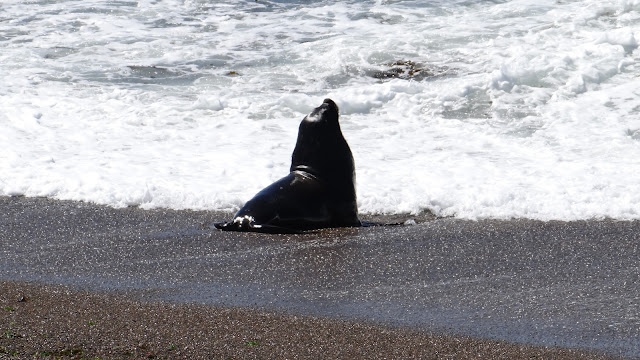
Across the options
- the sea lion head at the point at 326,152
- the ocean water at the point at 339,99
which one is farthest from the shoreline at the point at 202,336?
the ocean water at the point at 339,99

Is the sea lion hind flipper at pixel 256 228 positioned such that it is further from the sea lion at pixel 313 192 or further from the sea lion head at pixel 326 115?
the sea lion head at pixel 326 115

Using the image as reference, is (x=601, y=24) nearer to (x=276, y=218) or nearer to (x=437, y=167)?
(x=437, y=167)

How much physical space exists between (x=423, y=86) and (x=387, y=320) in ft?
20.4

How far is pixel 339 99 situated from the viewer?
1009 cm

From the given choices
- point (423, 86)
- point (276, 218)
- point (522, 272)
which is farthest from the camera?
point (423, 86)

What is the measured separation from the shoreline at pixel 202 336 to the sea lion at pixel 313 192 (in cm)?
176

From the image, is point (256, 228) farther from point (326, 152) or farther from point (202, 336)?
point (202, 336)

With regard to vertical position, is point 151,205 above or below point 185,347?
below

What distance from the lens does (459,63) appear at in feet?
37.0

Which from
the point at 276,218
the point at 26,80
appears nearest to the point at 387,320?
the point at 276,218

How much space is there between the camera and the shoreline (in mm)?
3939

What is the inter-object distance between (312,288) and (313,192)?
Result: 1534mm

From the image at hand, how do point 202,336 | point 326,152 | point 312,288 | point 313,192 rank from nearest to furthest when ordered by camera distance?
1. point 202,336
2. point 312,288
3. point 313,192
4. point 326,152

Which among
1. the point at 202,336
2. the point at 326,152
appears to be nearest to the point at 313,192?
the point at 326,152
